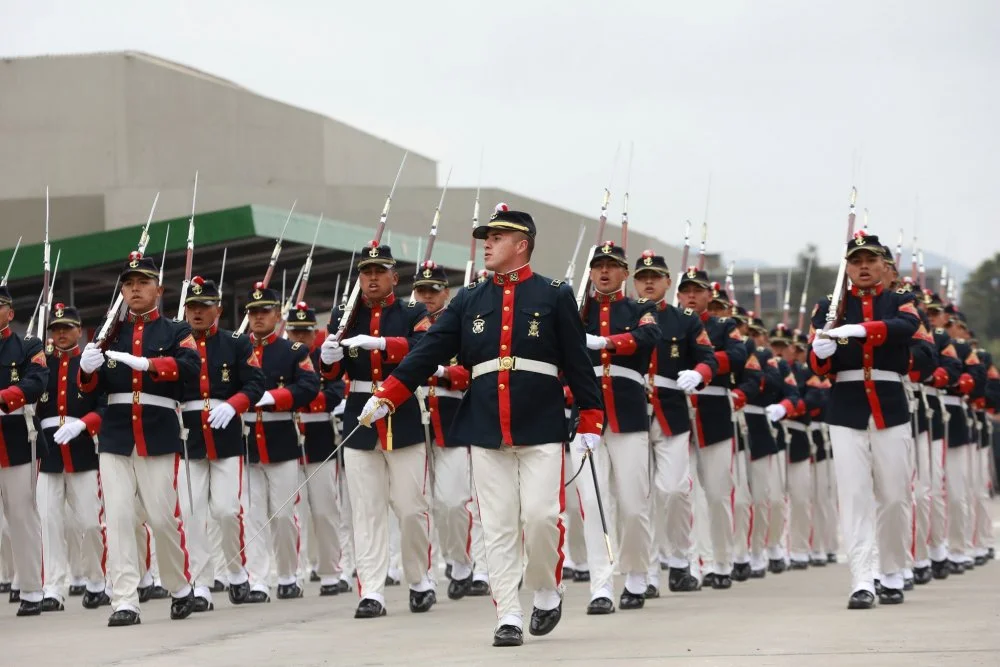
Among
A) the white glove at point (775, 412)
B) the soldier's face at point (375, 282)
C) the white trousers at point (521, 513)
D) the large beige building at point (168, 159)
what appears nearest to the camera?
the white trousers at point (521, 513)

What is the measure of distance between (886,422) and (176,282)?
13.1 meters

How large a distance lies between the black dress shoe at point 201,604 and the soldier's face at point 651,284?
12.8 feet

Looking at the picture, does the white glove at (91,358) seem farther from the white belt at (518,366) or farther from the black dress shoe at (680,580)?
the black dress shoe at (680,580)

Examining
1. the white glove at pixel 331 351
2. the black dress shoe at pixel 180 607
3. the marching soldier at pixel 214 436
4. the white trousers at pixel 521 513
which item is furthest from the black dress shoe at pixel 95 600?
the white trousers at pixel 521 513

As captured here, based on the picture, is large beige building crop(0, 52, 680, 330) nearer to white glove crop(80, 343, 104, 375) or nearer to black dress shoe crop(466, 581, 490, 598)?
black dress shoe crop(466, 581, 490, 598)

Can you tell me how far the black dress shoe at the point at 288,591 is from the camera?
1477cm

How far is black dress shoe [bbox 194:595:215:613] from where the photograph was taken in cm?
1295

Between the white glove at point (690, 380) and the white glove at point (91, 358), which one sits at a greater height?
the white glove at point (91, 358)

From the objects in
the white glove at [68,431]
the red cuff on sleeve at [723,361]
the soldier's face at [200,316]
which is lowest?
the white glove at [68,431]

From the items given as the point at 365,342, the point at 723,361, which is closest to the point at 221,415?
the point at 365,342

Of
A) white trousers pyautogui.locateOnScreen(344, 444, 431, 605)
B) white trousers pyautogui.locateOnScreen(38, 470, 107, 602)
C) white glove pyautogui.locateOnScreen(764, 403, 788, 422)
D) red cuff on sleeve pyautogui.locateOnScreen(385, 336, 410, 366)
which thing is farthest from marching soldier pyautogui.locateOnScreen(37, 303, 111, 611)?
white glove pyautogui.locateOnScreen(764, 403, 788, 422)

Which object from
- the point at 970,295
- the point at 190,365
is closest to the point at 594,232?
the point at 190,365

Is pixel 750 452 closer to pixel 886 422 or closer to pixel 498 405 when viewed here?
pixel 886 422

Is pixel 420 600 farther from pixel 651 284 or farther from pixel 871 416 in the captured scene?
pixel 871 416
